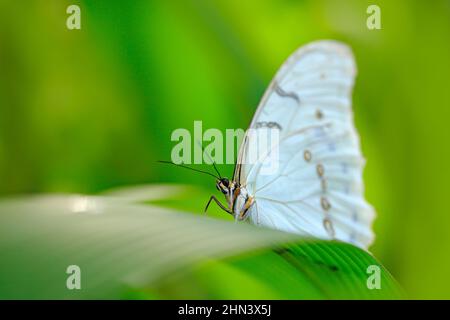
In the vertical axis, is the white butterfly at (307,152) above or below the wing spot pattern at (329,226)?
above

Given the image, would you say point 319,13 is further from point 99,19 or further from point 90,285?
point 90,285

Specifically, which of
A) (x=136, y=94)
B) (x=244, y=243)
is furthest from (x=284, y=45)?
(x=244, y=243)

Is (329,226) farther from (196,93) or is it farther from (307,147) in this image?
(196,93)

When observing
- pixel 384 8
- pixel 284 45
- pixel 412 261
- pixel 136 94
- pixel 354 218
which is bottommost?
pixel 412 261

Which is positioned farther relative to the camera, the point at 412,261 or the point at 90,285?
the point at 412,261

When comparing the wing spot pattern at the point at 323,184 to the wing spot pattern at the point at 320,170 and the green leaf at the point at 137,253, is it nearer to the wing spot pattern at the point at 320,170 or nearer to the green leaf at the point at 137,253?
the wing spot pattern at the point at 320,170

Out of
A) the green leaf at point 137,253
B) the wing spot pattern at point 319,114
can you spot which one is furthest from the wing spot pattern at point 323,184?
the green leaf at point 137,253
